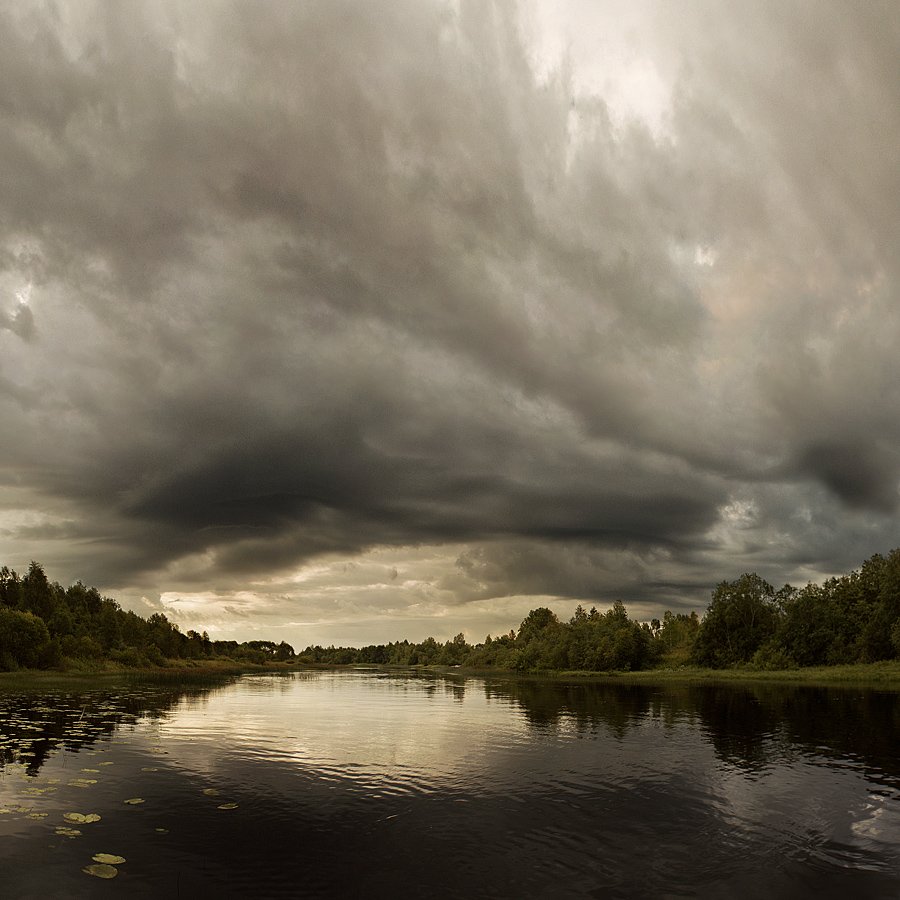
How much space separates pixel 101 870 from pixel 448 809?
15.8 meters

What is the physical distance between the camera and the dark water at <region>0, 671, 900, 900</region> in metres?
23.3

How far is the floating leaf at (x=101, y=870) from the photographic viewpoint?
2247cm

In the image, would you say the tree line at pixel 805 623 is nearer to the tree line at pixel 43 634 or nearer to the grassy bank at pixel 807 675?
the grassy bank at pixel 807 675

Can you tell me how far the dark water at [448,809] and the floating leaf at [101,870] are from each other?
317 mm

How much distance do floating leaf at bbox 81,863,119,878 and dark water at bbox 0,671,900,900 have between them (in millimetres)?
317

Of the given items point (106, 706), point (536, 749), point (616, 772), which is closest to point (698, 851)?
point (616, 772)

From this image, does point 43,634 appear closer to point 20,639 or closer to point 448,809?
point 20,639

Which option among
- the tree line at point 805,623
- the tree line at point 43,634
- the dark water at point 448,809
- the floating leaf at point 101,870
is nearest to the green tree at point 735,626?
the tree line at point 805,623

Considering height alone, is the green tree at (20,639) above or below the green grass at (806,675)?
above

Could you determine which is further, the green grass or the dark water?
the green grass

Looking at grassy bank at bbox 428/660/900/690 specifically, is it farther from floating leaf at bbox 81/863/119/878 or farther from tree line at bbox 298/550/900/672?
floating leaf at bbox 81/863/119/878

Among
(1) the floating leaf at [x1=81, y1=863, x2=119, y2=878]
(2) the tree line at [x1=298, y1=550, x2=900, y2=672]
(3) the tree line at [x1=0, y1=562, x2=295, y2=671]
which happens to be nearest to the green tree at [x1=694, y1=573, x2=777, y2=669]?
(2) the tree line at [x1=298, y1=550, x2=900, y2=672]

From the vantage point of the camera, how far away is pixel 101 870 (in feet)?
75.0

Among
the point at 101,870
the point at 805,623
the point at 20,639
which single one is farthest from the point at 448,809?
the point at 805,623
